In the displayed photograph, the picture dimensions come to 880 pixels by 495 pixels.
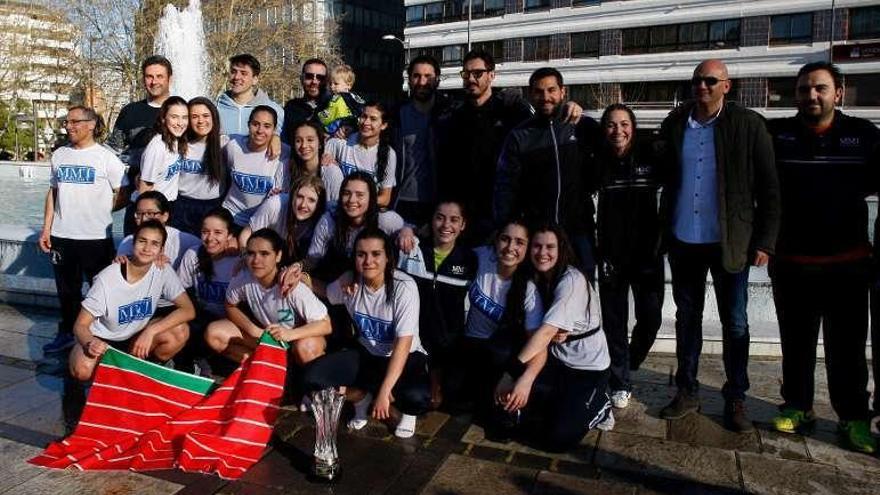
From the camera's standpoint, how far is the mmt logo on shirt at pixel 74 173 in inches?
227

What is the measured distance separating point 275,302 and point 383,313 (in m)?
0.71

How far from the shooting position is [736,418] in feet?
Result: 14.7

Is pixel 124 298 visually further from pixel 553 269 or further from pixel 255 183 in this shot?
pixel 553 269

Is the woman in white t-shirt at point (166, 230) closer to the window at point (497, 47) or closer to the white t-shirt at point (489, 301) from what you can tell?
the white t-shirt at point (489, 301)

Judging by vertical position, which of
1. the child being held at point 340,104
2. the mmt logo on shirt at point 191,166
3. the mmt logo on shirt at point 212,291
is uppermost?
the child being held at point 340,104

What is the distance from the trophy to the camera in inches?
146

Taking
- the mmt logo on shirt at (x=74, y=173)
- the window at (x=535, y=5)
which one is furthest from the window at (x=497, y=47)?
the mmt logo on shirt at (x=74, y=173)

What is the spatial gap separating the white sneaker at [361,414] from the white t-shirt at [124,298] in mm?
1434

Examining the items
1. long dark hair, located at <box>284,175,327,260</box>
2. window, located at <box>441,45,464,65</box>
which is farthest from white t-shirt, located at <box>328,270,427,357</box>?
window, located at <box>441,45,464,65</box>

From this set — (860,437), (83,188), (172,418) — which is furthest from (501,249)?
(83,188)

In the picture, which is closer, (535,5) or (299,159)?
(299,159)

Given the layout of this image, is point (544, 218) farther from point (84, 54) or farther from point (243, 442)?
point (84, 54)

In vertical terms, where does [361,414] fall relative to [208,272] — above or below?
below

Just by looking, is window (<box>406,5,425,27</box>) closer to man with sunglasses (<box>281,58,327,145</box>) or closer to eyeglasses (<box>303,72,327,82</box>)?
man with sunglasses (<box>281,58,327,145</box>)
